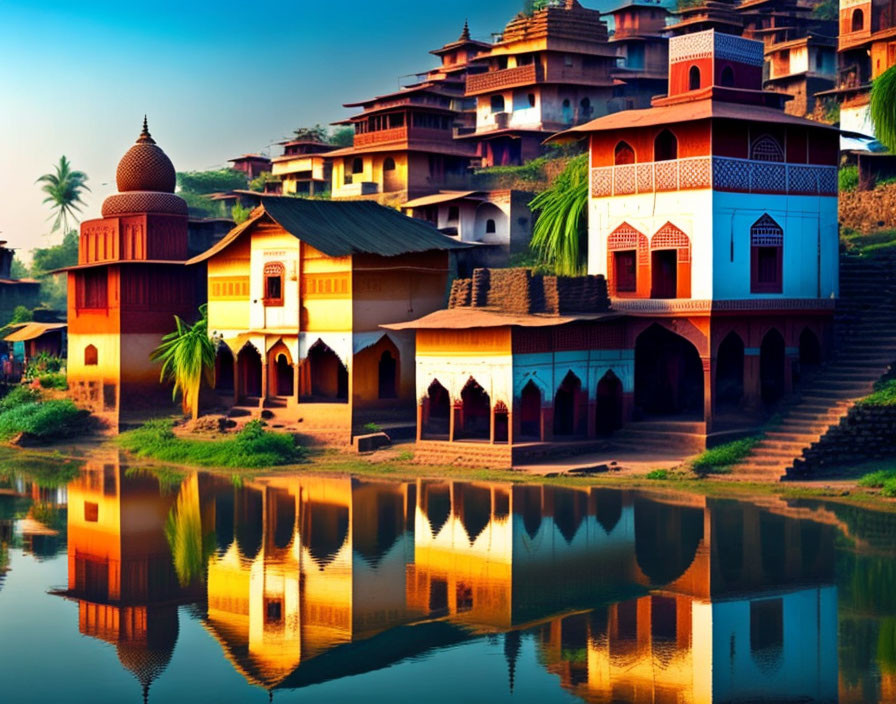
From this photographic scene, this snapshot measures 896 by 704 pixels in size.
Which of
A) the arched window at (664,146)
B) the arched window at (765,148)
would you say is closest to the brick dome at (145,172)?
the arched window at (664,146)

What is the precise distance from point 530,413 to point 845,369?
6.85m

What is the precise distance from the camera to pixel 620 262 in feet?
97.2

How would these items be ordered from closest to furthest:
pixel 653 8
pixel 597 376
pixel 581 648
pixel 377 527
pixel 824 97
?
pixel 581 648 → pixel 377 527 → pixel 597 376 → pixel 824 97 → pixel 653 8

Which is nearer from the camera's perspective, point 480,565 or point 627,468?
point 480,565

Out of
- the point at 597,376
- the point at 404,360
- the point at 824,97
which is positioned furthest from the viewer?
the point at 824,97

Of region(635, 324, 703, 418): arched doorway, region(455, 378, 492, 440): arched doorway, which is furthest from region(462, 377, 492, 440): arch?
region(635, 324, 703, 418): arched doorway

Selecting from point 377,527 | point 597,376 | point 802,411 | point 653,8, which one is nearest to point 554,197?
point 597,376

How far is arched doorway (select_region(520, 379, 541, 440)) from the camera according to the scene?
28438mm

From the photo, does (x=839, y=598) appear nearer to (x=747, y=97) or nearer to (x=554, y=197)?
(x=747, y=97)

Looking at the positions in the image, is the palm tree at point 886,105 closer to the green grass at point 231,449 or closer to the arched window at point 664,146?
the arched window at point 664,146

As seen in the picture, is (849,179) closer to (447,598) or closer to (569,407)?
(569,407)

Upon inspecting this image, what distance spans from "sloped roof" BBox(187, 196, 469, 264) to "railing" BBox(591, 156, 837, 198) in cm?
542

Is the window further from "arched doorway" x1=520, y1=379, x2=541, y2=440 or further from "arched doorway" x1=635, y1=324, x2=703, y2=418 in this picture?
"arched doorway" x1=635, y1=324, x2=703, y2=418

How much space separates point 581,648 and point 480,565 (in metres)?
4.24
